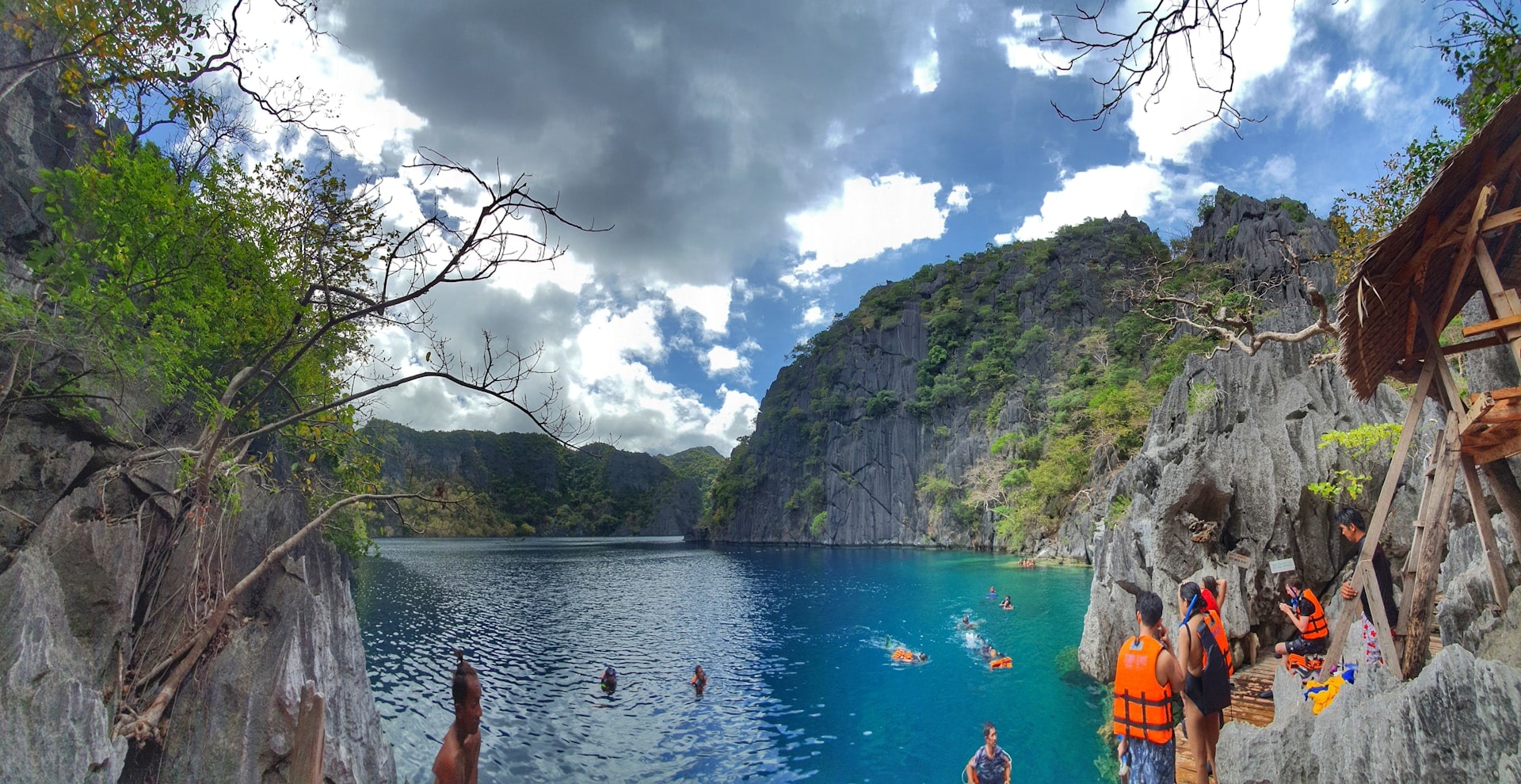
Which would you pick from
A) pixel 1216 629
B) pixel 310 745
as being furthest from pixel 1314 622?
pixel 310 745

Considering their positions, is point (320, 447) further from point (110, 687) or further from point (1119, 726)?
point (1119, 726)

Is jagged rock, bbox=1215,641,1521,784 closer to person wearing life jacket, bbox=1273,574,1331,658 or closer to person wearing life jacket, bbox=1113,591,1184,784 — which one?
person wearing life jacket, bbox=1113,591,1184,784

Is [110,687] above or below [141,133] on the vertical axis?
below

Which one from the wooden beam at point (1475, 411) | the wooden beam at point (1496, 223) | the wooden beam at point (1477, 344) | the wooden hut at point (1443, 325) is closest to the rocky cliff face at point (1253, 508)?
the wooden hut at point (1443, 325)

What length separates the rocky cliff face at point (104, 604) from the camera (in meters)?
4.60

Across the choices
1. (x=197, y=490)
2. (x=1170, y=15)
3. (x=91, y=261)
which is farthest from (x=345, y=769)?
(x=1170, y=15)

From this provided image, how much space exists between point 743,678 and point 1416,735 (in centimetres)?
1464

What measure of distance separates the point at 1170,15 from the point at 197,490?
7090mm

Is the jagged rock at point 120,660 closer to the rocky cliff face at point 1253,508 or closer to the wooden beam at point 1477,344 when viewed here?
the wooden beam at point 1477,344

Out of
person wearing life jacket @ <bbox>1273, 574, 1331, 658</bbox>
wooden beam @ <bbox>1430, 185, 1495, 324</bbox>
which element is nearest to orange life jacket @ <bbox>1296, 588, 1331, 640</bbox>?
person wearing life jacket @ <bbox>1273, 574, 1331, 658</bbox>

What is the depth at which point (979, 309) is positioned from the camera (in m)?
70.2

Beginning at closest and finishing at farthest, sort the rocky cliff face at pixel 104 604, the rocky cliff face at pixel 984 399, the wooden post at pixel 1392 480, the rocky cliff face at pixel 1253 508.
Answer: the rocky cliff face at pixel 104 604, the wooden post at pixel 1392 480, the rocky cliff face at pixel 1253 508, the rocky cliff face at pixel 984 399

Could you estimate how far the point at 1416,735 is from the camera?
357 cm

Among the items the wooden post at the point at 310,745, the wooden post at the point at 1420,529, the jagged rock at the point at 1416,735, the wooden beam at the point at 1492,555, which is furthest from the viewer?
the wooden post at the point at 1420,529
